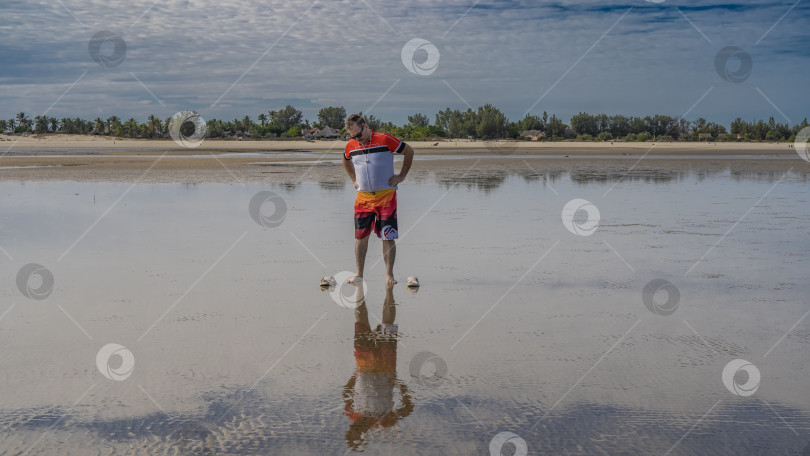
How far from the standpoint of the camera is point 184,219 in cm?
1283

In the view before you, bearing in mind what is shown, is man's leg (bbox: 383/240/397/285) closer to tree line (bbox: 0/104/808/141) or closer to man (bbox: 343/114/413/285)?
man (bbox: 343/114/413/285)

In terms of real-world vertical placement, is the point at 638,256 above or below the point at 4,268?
below

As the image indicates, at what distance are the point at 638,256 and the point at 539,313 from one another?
3286 millimetres

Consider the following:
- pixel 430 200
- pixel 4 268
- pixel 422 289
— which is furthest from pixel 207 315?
pixel 430 200

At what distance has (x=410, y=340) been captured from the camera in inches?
225

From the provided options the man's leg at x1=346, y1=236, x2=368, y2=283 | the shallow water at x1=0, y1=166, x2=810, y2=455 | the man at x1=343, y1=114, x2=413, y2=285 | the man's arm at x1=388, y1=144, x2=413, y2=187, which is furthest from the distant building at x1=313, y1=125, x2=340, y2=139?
the man's leg at x1=346, y1=236, x2=368, y2=283

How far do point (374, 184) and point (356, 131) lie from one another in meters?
0.62

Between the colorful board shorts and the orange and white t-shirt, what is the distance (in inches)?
3.8

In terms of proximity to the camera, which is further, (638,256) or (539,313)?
(638,256)

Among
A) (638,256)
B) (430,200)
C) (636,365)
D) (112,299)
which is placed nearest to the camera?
(636,365)

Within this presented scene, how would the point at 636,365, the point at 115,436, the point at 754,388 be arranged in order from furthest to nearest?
the point at 636,365 < the point at 754,388 < the point at 115,436

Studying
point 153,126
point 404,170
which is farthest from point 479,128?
point 404,170

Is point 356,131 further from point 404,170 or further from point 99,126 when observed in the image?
point 99,126

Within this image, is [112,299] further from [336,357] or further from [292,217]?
[292,217]
